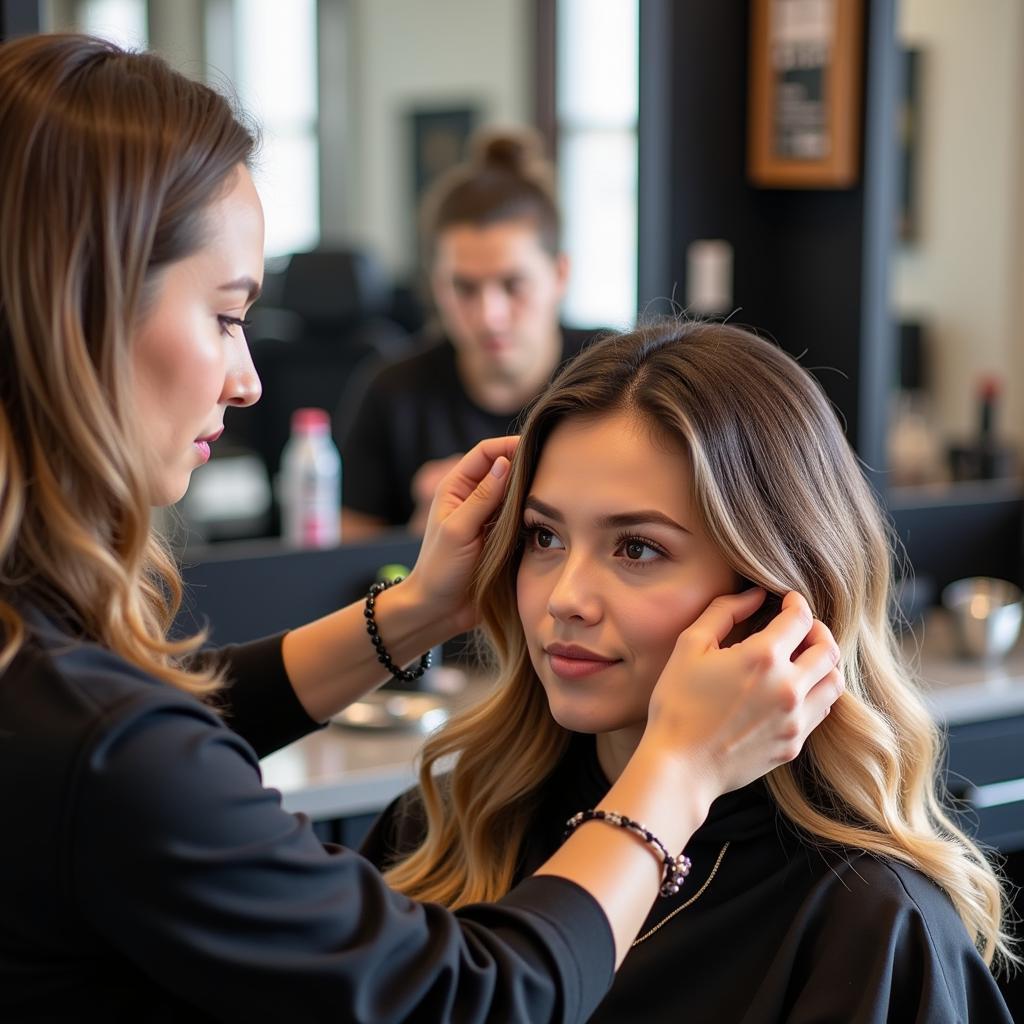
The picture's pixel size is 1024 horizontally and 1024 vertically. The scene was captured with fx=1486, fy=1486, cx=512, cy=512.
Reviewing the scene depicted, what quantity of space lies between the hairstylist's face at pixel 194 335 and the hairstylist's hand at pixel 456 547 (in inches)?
15.0

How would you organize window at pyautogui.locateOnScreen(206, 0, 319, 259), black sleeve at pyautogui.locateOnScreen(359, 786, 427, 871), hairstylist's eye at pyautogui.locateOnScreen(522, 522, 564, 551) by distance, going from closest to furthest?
hairstylist's eye at pyautogui.locateOnScreen(522, 522, 564, 551) → black sleeve at pyautogui.locateOnScreen(359, 786, 427, 871) → window at pyautogui.locateOnScreen(206, 0, 319, 259)

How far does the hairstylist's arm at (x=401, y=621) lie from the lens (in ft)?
4.67

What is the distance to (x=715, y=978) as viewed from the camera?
1.34 m

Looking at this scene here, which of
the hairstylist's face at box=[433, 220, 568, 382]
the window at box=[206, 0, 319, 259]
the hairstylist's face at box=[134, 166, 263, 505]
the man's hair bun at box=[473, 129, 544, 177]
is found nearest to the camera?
the hairstylist's face at box=[134, 166, 263, 505]

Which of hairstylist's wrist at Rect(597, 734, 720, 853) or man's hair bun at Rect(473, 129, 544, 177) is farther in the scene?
man's hair bun at Rect(473, 129, 544, 177)

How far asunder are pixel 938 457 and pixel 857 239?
79 centimetres

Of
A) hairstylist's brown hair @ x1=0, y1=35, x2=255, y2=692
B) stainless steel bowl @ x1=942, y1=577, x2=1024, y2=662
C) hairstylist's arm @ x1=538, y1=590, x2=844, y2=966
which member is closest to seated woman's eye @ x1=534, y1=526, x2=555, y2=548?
hairstylist's arm @ x1=538, y1=590, x2=844, y2=966

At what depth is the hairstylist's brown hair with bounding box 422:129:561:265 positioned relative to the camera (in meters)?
2.68

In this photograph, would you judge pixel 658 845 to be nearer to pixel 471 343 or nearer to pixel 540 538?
pixel 540 538

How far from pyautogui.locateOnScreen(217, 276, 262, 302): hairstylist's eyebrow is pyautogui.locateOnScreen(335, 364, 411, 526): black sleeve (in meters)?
1.63

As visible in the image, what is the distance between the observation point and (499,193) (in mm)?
2680

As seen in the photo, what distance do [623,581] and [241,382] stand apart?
40 cm

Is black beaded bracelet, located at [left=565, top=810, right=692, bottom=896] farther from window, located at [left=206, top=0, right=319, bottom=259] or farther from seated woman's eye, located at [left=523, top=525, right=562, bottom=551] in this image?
window, located at [left=206, top=0, right=319, bottom=259]

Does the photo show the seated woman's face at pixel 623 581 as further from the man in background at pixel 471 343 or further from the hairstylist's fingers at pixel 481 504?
the man in background at pixel 471 343
